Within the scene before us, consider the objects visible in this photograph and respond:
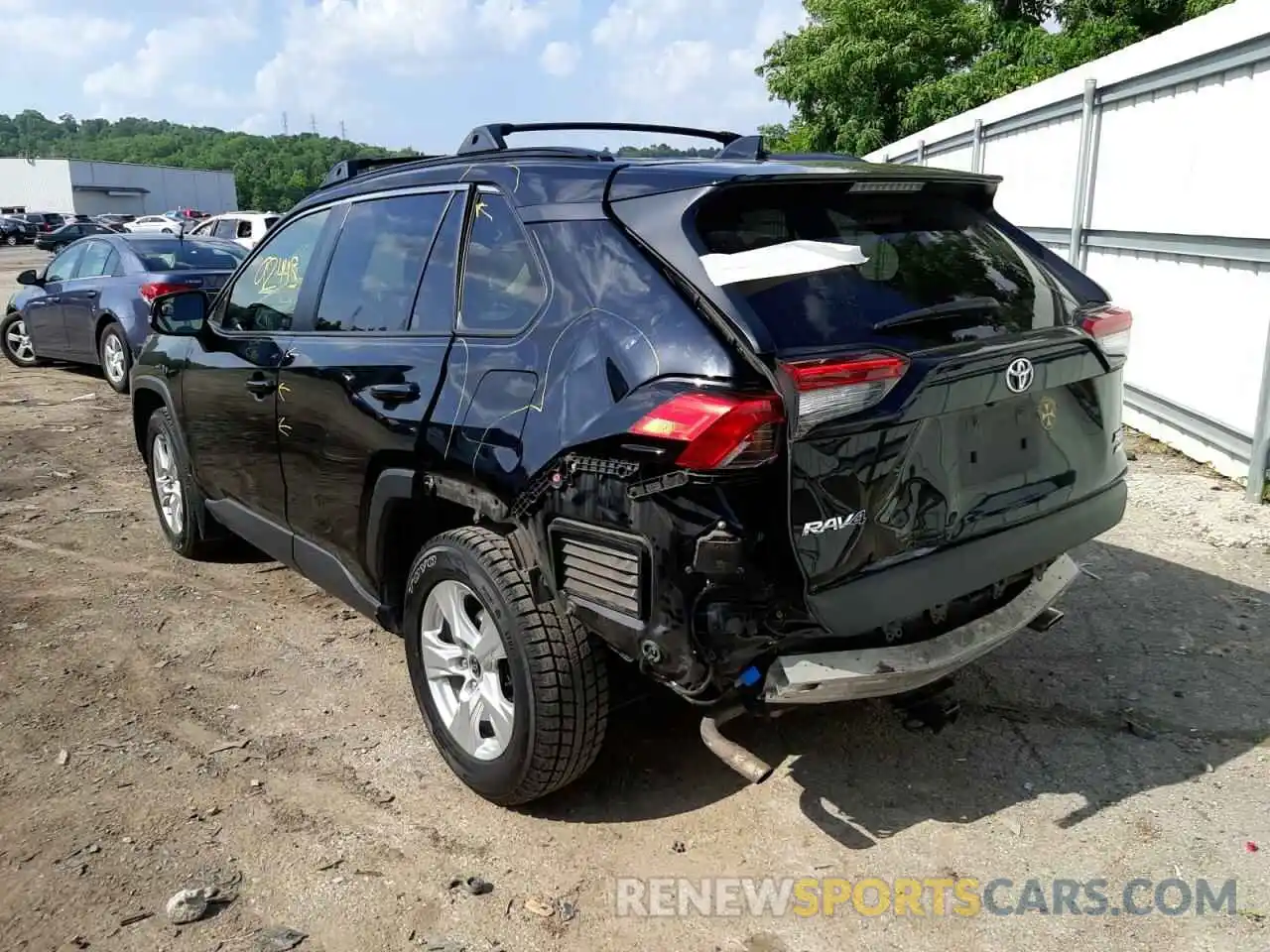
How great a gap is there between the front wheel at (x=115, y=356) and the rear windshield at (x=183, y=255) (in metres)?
0.74

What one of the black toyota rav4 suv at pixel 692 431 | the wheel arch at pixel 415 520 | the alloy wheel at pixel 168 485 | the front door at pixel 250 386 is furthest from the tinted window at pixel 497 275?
the alloy wheel at pixel 168 485

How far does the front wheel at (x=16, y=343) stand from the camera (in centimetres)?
1220

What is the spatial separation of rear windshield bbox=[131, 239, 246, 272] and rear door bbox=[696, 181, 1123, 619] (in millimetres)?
8991

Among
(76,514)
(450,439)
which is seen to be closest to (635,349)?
(450,439)

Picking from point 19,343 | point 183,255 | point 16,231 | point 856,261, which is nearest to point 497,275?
point 856,261

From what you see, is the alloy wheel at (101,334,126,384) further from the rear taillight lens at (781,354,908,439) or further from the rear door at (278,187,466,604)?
the rear taillight lens at (781,354,908,439)

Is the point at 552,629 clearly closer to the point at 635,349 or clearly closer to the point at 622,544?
the point at 622,544

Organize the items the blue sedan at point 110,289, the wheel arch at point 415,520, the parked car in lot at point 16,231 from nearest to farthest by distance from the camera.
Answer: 1. the wheel arch at point 415,520
2. the blue sedan at point 110,289
3. the parked car in lot at point 16,231

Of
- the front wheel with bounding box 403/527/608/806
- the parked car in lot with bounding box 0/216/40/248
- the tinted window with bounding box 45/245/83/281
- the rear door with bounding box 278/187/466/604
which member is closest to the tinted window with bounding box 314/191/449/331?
the rear door with bounding box 278/187/466/604

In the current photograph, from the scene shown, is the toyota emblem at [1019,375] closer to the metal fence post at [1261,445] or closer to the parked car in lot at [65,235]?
the metal fence post at [1261,445]

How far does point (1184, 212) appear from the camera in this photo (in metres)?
6.86

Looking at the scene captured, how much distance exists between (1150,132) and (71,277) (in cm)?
1055

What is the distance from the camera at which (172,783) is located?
134 inches

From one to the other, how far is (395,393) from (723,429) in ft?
4.47
